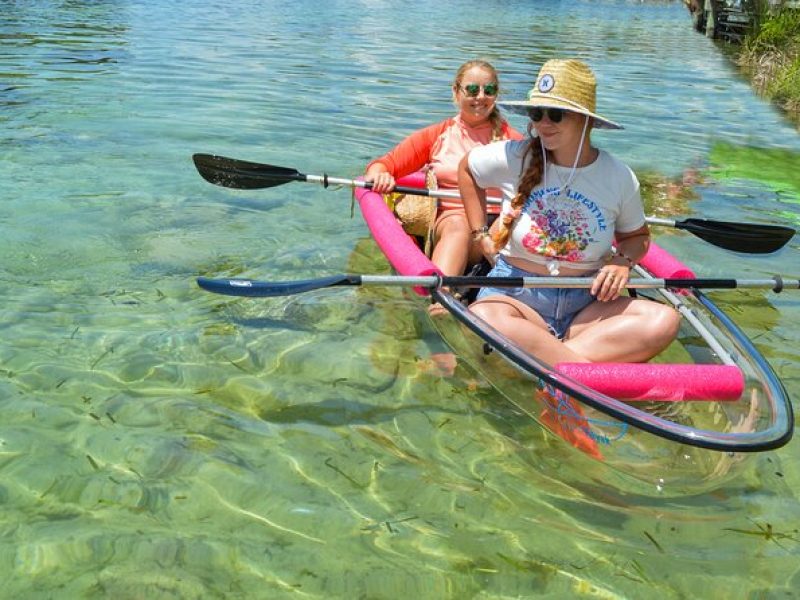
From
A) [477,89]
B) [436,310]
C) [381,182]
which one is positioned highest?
[477,89]

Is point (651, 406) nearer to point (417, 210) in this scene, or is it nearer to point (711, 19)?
point (417, 210)

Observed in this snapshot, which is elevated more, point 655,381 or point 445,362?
point 655,381

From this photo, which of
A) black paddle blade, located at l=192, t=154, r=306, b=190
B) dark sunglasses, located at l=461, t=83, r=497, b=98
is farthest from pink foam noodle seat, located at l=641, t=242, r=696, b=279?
black paddle blade, located at l=192, t=154, r=306, b=190

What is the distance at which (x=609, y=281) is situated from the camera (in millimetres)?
3699

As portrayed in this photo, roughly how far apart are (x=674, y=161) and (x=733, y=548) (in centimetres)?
723

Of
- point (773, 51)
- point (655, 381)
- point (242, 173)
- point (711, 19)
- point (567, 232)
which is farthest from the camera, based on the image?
point (711, 19)

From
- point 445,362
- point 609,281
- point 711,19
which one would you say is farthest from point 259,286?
point 711,19

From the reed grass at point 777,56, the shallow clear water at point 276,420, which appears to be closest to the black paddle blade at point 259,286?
the shallow clear water at point 276,420

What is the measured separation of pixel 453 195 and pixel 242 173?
1.57 meters

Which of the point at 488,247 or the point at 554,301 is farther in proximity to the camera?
the point at 488,247

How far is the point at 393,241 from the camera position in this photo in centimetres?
454

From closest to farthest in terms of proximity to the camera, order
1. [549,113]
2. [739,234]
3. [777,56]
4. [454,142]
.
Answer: [549,113], [739,234], [454,142], [777,56]

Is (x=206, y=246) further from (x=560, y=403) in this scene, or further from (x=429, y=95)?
(x=429, y=95)

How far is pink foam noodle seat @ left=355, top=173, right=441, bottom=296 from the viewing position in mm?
4094
